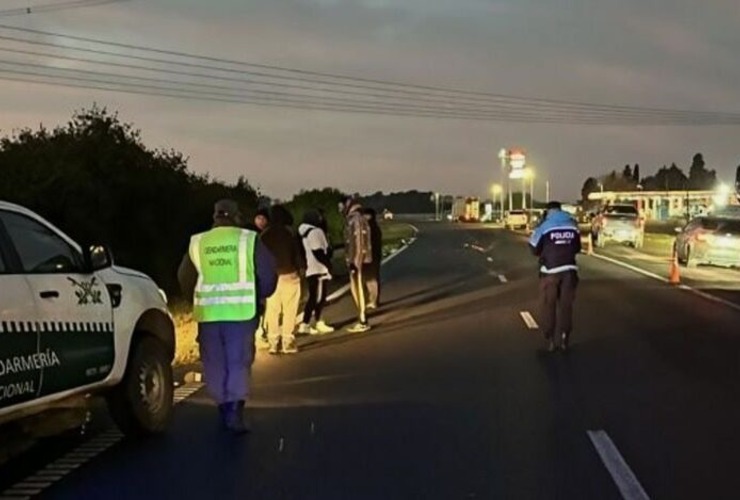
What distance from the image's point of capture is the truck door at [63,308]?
787cm

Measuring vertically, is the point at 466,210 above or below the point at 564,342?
below

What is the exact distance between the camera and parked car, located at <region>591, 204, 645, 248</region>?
164ft

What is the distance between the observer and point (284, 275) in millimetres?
14523

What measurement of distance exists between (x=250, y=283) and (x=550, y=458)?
2.80 m

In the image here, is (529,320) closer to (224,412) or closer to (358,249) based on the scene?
(358,249)

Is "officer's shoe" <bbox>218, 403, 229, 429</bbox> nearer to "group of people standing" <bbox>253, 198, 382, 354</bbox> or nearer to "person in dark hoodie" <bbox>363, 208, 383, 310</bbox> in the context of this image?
"group of people standing" <bbox>253, 198, 382, 354</bbox>

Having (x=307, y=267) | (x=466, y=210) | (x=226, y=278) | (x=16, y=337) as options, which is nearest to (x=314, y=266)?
(x=307, y=267)

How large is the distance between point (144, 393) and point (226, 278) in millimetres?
1108

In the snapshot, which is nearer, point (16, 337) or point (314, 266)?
point (16, 337)

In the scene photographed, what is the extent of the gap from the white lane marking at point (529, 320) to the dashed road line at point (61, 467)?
8926 mm

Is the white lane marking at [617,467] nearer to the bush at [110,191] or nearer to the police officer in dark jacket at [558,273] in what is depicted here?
the police officer in dark jacket at [558,273]

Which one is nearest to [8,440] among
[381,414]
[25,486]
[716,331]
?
[25,486]

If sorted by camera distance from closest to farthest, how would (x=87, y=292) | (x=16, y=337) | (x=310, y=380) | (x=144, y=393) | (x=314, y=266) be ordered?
(x=16, y=337), (x=87, y=292), (x=144, y=393), (x=310, y=380), (x=314, y=266)

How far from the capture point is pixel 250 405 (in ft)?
35.2
